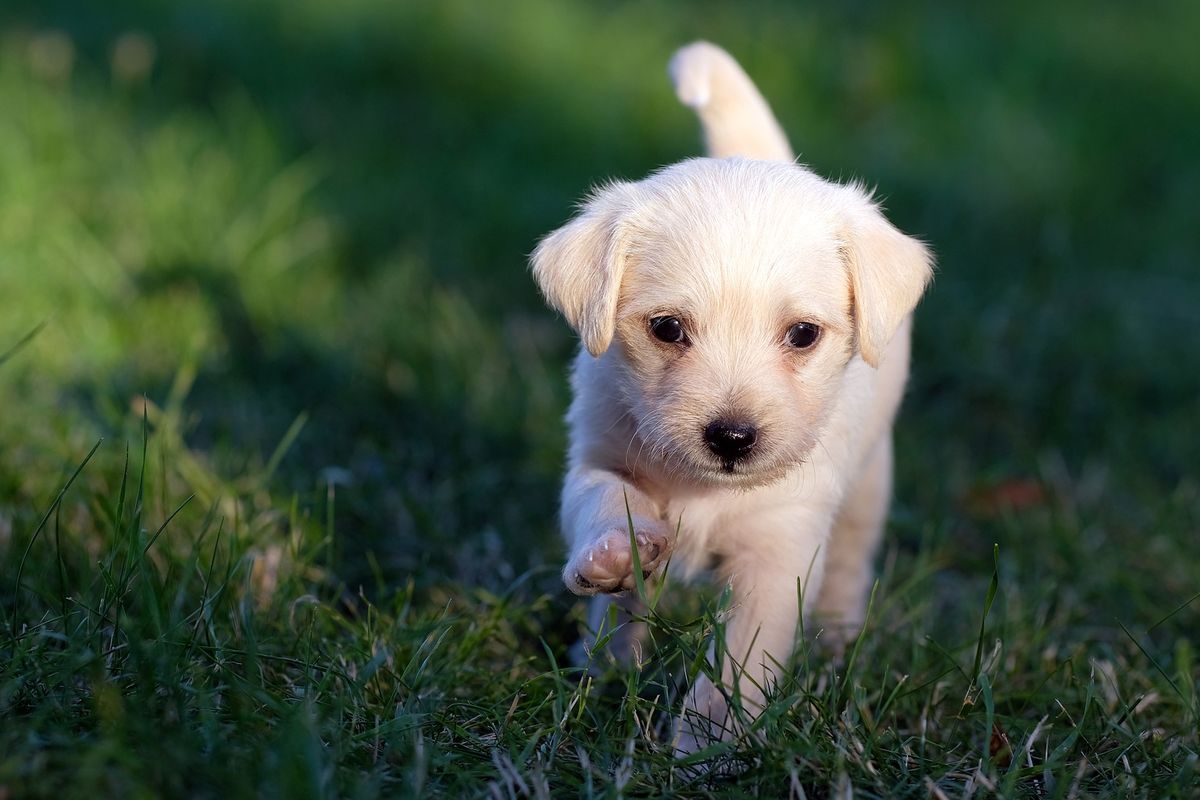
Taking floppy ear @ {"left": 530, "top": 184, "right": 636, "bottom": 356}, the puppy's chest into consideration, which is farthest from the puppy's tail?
the puppy's chest

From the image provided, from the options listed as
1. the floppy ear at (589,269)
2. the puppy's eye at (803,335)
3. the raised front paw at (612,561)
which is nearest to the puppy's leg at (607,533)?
the raised front paw at (612,561)

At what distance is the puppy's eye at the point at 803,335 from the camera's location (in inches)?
107

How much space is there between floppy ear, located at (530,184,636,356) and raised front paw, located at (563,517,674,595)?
0.43m

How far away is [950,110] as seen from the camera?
23.1ft

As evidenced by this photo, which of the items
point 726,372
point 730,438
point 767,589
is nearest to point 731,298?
point 726,372

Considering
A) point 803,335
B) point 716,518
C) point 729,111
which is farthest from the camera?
point 729,111

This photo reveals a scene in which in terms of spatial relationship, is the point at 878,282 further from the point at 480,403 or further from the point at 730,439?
the point at 480,403

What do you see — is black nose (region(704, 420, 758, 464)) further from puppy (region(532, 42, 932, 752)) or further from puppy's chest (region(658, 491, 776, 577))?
puppy's chest (region(658, 491, 776, 577))

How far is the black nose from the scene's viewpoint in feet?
8.36

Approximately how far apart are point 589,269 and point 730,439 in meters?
0.51

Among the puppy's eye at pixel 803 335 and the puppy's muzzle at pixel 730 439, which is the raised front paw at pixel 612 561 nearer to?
the puppy's muzzle at pixel 730 439

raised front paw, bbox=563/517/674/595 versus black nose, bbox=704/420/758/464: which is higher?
black nose, bbox=704/420/758/464

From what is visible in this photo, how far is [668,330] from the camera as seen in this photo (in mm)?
2754

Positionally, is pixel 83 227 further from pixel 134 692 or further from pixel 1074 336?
pixel 1074 336
